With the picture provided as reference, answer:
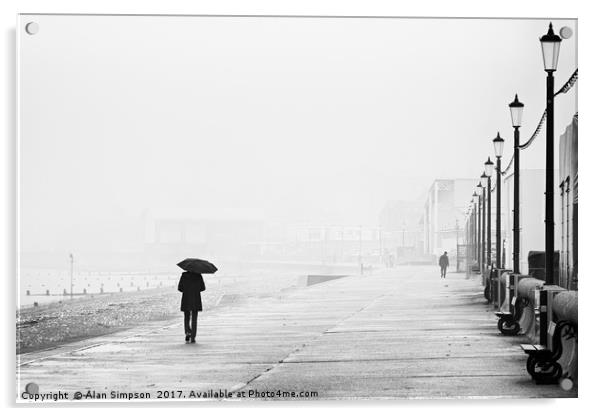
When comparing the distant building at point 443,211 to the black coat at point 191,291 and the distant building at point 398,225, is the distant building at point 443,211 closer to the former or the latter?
the distant building at point 398,225

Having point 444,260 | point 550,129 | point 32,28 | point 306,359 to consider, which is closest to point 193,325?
point 306,359

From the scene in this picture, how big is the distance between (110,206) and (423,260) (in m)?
7.82

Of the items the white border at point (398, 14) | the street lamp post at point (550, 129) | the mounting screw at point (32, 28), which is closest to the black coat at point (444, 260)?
the street lamp post at point (550, 129)

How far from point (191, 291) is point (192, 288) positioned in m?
0.05

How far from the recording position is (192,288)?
16.1 metres

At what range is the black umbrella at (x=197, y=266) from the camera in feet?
51.9

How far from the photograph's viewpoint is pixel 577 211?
49.1 ft

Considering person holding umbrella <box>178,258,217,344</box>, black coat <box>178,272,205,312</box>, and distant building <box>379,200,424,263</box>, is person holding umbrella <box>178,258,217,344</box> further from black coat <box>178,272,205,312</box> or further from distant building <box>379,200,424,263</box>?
distant building <box>379,200,424,263</box>

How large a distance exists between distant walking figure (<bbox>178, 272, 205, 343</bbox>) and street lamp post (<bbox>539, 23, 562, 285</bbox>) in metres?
4.40

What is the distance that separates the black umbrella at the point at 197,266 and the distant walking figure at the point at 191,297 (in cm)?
8

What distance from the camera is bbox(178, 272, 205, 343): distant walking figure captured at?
16002 mm

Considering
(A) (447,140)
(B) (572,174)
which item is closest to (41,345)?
(A) (447,140)

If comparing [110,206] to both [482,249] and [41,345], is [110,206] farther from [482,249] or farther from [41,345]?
[482,249]

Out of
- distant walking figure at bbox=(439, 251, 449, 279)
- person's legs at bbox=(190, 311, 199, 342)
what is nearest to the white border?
person's legs at bbox=(190, 311, 199, 342)
